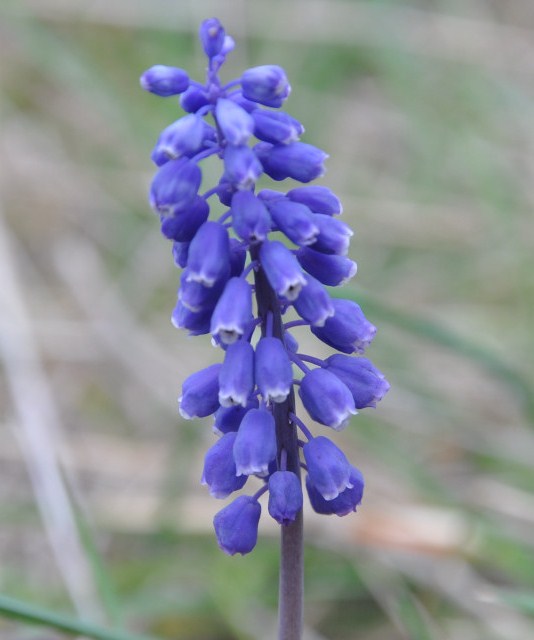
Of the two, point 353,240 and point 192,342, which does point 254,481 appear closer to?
point 192,342

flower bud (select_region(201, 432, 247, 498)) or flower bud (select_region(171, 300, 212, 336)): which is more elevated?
flower bud (select_region(171, 300, 212, 336))

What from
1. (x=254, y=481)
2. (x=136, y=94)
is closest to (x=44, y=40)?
(x=136, y=94)

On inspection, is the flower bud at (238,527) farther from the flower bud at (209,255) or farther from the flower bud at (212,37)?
the flower bud at (212,37)

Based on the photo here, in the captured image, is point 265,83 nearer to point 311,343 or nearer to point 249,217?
point 249,217

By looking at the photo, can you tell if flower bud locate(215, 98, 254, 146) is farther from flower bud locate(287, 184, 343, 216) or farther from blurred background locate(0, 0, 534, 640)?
blurred background locate(0, 0, 534, 640)

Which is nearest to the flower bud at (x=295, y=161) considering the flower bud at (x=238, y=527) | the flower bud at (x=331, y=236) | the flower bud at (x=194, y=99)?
the flower bud at (x=331, y=236)

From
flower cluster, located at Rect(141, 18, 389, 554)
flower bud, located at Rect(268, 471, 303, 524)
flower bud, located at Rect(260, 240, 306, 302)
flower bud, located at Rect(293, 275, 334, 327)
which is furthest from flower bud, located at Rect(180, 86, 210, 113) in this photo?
flower bud, located at Rect(268, 471, 303, 524)

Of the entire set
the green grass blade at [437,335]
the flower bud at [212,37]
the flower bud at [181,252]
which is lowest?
the flower bud at [181,252]
